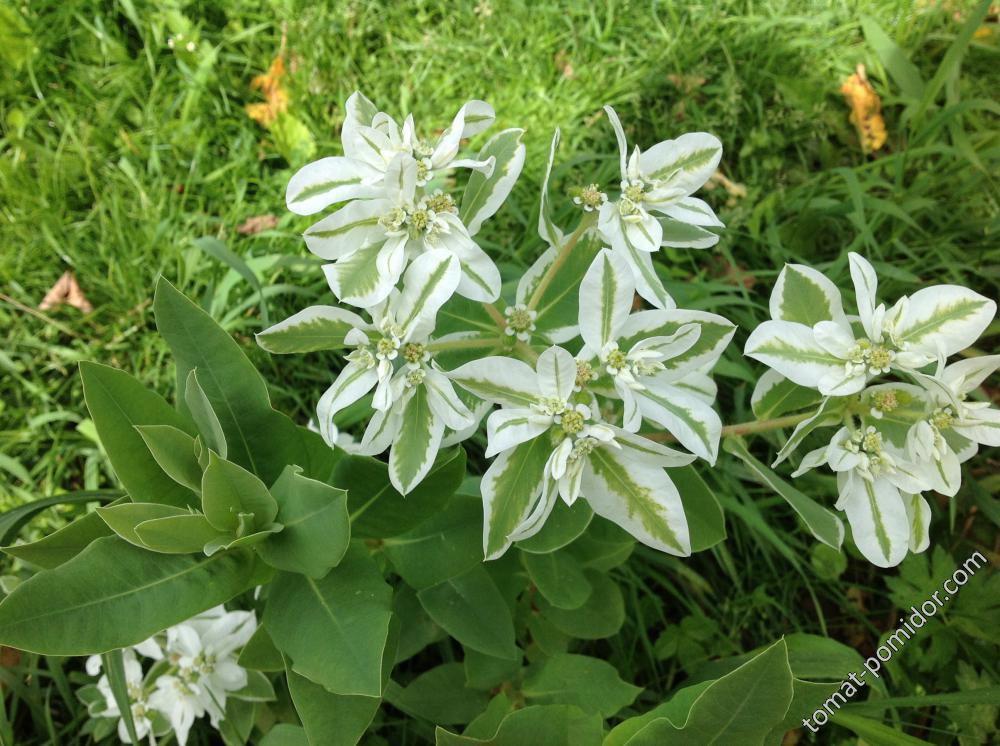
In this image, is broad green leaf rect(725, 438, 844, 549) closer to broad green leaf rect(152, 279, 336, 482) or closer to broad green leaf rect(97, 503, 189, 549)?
broad green leaf rect(152, 279, 336, 482)

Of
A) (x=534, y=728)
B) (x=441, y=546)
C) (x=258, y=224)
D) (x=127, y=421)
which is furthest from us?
(x=258, y=224)

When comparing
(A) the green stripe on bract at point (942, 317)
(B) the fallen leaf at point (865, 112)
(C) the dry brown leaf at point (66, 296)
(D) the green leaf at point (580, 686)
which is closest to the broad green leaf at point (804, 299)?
(A) the green stripe on bract at point (942, 317)

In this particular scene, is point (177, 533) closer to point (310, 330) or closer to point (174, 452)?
point (174, 452)

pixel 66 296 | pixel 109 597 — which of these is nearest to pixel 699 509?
pixel 109 597

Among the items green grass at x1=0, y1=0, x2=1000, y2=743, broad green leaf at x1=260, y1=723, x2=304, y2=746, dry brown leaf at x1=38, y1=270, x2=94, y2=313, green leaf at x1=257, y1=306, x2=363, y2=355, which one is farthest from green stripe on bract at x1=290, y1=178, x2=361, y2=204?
dry brown leaf at x1=38, y1=270, x2=94, y2=313

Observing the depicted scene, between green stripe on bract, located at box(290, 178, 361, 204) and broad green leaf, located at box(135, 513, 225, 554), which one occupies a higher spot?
green stripe on bract, located at box(290, 178, 361, 204)

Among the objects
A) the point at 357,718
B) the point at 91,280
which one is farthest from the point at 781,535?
the point at 91,280
